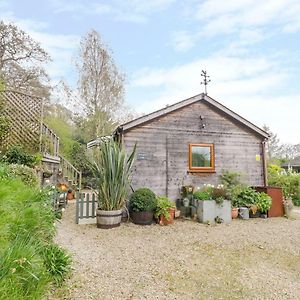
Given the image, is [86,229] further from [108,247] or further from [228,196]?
[228,196]

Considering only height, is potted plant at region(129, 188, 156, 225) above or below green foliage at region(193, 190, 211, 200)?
below

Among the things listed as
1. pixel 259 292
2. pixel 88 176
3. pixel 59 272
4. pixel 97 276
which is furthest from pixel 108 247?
pixel 88 176

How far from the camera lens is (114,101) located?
17734 mm

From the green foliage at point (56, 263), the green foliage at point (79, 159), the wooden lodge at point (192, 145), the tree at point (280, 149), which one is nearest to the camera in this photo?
the green foliage at point (56, 263)

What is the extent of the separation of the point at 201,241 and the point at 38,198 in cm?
347

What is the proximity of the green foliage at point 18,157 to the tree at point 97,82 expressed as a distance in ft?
29.2

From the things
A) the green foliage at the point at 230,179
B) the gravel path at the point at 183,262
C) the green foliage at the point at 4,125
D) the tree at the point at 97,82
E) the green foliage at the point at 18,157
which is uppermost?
the tree at the point at 97,82

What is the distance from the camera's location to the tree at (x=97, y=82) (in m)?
17.2

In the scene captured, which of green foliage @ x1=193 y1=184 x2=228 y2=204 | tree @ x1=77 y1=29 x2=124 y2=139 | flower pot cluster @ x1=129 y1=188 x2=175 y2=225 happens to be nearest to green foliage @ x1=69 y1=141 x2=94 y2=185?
tree @ x1=77 y1=29 x2=124 y2=139

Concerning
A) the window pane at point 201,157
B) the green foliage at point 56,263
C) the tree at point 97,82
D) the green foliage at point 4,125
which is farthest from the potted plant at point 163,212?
the tree at point 97,82

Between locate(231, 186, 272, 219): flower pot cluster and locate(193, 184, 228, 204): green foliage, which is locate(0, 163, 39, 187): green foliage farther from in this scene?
locate(231, 186, 272, 219): flower pot cluster

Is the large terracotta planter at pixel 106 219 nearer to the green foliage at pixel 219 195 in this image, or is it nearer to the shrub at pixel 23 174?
the shrub at pixel 23 174

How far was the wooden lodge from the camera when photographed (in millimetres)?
8211

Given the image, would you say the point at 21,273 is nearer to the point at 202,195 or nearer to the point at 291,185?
the point at 202,195
